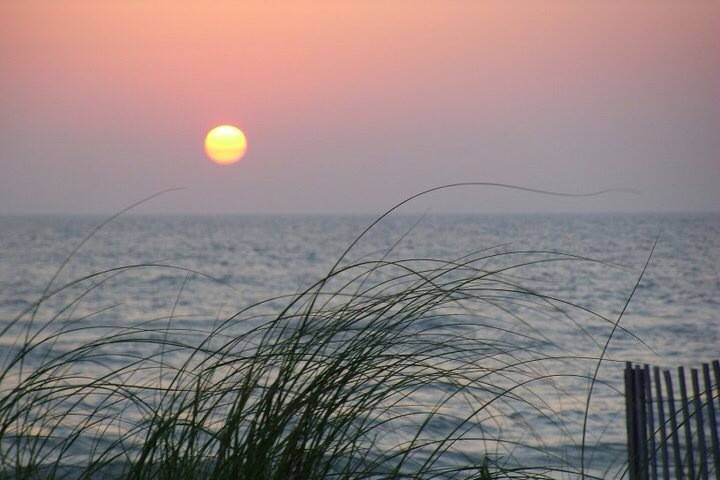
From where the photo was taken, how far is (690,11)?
37.5 meters

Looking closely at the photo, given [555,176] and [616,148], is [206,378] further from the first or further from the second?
[616,148]

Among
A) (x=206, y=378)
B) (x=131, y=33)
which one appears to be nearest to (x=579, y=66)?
(x=131, y=33)

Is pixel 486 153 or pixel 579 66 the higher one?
pixel 579 66

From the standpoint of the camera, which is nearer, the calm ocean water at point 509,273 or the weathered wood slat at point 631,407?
the weathered wood slat at point 631,407

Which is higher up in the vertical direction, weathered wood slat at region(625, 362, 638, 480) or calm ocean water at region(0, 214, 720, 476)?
weathered wood slat at region(625, 362, 638, 480)

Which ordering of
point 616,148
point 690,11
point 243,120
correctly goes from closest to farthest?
point 690,11 → point 243,120 → point 616,148

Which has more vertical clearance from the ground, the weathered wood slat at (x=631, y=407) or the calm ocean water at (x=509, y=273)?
the weathered wood slat at (x=631, y=407)

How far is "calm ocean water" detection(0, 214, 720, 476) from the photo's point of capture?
1014 centimetres

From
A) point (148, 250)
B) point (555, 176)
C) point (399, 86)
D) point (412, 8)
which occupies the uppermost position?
point (412, 8)

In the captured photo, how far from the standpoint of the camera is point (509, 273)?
48.3 feet

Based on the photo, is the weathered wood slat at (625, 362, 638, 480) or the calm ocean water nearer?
the weathered wood slat at (625, 362, 638, 480)

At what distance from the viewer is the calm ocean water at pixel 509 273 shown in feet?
33.3

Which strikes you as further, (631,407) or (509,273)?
(509,273)

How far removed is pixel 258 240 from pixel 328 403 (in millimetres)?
56048
